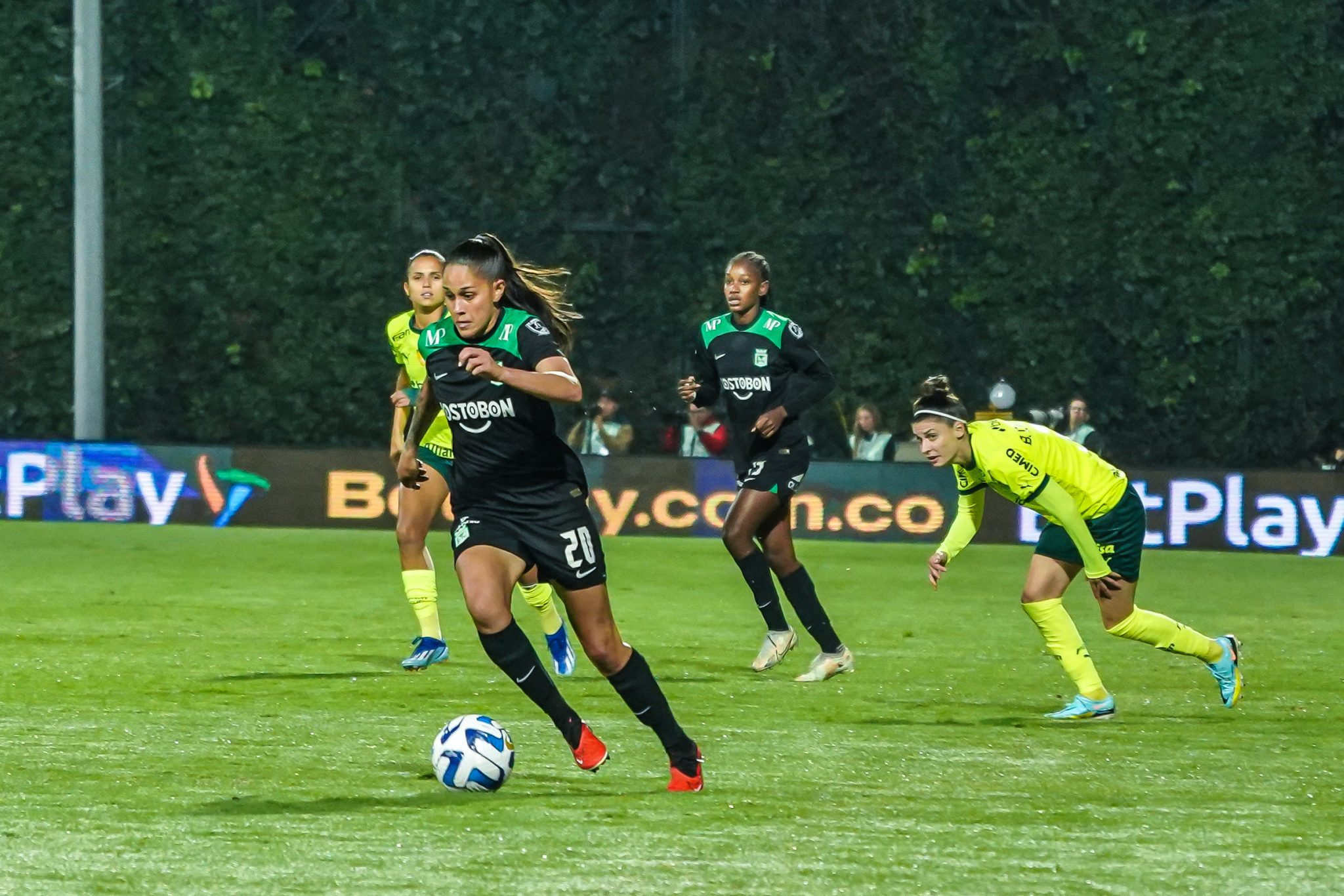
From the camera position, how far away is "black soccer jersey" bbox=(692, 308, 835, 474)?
35.2 feet

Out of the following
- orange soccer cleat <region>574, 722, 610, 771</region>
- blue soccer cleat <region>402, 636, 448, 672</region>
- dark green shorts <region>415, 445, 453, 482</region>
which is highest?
dark green shorts <region>415, 445, 453, 482</region>

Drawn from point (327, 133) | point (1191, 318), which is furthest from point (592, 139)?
point (1191, 318)

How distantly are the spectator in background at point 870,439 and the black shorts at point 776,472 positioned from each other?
1105cm

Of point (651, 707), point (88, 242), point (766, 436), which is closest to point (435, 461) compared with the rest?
point (766, 436)

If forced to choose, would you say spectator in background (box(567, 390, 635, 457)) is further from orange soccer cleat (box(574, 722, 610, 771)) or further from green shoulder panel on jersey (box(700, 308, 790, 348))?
Result: orange soccer cleat (box(574, 722, 610, 771))

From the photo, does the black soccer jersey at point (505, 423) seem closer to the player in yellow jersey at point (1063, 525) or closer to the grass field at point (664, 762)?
the grass field at point (664, 762)

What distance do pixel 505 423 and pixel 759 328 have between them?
12.7ft

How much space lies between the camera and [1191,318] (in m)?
25.4

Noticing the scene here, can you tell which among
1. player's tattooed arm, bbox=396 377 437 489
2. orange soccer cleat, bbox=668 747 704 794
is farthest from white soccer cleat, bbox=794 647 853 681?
orange soccer cleat, bbox=668 747 704 794

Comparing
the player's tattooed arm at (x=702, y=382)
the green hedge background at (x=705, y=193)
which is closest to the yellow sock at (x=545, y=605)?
the player's tattooed arm at (x=702, y=382)

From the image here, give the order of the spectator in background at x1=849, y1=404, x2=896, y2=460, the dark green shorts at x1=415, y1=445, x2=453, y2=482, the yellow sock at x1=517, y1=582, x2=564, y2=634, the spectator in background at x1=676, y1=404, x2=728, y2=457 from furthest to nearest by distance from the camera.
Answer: the spectator in background at x1=849, y1=404, x2=896, y2=460, the spectator in background at x1=676, y1=404, x2=728, y2=457, the dark green shorts at x1=415, y1=445, x2=453, y2=482, the yellow sock at x1=517, y1=582, x2=564, y2=634

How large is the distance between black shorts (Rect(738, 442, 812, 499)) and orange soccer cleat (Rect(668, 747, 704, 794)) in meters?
3.63

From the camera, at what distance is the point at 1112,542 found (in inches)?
367

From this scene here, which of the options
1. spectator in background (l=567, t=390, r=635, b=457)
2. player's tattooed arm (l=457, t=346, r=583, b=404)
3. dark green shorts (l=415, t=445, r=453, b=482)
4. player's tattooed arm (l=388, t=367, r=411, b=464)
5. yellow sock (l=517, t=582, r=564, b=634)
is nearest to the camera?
player's tattooed arm (l=457, t=346, r=583, b=404)
